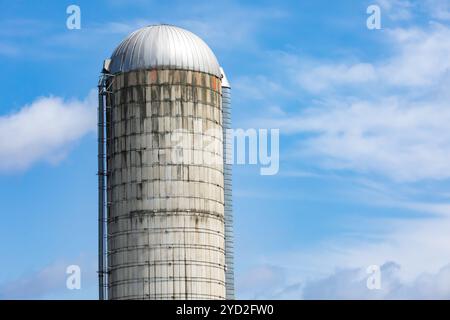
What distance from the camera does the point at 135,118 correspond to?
75.8 metres

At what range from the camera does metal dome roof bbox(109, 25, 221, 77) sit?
251 ft

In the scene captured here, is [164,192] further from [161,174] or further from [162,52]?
[162,52]

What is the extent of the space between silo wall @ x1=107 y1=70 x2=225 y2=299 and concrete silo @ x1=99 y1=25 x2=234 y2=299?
0.05 meters

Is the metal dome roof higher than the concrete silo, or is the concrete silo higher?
the metal dome roof

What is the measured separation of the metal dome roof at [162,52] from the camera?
76.5m

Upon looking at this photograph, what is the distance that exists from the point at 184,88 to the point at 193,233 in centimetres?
786

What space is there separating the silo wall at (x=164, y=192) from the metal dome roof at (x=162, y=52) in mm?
587

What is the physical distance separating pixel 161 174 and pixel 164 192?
98cm

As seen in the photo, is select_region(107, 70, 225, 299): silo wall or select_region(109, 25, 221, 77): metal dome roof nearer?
select_region(107, 70, 225, 299): silo wall

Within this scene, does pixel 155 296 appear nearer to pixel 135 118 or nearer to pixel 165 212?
pixel 165 212

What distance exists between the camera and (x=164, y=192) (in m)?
74.9

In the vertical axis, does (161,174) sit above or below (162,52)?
below

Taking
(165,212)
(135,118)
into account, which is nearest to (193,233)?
(165,212)

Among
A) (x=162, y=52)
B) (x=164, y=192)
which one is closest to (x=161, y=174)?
(x=164, y=192)
